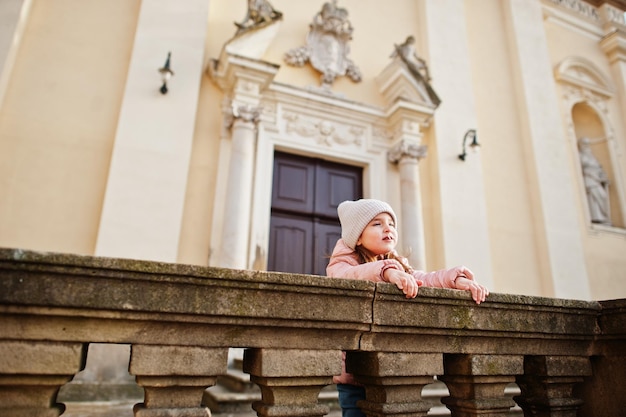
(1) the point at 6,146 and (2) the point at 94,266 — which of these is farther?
(1) the point at 6,146

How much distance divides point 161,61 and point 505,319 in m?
5.57

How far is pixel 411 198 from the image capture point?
6.82 meters

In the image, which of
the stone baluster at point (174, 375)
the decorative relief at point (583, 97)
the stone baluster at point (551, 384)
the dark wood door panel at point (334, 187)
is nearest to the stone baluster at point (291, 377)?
the stone baluster at point (174, 375)

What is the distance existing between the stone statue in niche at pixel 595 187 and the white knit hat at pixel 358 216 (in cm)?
811

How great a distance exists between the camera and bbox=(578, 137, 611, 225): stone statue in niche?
8578 mm

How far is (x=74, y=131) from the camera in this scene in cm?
545

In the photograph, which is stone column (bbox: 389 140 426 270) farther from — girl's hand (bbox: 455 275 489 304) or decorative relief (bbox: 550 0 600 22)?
decorative relief (bbox: 550 0 600 22)

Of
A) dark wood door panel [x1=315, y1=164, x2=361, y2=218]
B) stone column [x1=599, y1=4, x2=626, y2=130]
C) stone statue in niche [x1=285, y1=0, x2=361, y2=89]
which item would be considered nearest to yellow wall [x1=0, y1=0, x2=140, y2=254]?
stone statue in niche [x1=285, y1=0, x2=361, y2=89]

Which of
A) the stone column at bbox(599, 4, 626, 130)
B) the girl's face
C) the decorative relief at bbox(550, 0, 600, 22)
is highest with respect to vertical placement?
the decorative relief at bbox(550, 0, 600, 22)

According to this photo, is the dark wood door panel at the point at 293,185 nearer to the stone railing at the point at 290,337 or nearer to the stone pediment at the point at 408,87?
the stone pediment at the point at 408,87

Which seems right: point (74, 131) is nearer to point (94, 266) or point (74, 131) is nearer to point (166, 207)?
point (166, 207)

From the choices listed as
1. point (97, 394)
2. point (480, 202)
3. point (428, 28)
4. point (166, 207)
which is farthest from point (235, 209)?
point (428, 28)

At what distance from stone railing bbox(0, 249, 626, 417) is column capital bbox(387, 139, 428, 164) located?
4.89 m

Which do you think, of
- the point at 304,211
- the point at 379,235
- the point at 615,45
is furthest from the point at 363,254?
the point at 615,45
